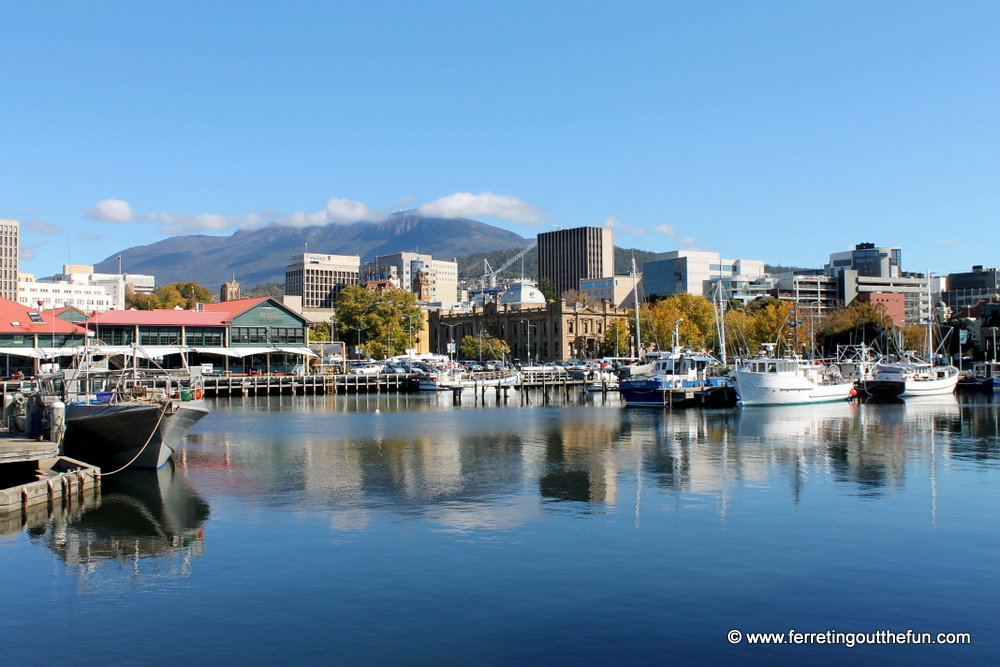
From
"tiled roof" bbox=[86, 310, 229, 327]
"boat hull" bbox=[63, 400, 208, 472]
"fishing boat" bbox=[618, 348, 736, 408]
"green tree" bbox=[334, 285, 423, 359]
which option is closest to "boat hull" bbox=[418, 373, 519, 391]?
"tiled roof" bbox=[86, 310, 229, 327]

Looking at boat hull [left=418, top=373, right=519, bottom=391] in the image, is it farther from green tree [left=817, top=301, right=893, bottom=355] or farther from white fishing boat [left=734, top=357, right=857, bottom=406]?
green tree [left=817, top=301, right=893, bottom=355]

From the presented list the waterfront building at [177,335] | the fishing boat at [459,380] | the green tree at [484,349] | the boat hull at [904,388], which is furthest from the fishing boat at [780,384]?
the green tree at [484,349]

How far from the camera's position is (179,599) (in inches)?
721

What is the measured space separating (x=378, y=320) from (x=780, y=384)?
74799 millimetres

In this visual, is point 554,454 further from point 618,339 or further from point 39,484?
point 618,339

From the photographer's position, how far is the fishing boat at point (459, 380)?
103000 mm

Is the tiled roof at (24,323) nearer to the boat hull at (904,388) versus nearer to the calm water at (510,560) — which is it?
the calm water at (510,560)

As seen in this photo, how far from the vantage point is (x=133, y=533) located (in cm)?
2419

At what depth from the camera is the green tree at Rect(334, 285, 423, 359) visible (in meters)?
133

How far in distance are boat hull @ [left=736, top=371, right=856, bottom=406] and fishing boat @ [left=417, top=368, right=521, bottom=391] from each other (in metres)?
38.4

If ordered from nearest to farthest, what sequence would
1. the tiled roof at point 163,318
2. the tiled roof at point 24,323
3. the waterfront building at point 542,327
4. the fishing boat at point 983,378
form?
the tiled roof at point 24,323 → the tiled roof at point 163,318 → the fishing boat at point 983,378 → the waterfront building at point 542,327

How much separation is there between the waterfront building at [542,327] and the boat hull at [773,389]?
86.7 meters

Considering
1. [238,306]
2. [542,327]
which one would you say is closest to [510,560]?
[238,306]

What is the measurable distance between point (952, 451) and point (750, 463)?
11.4 metres
